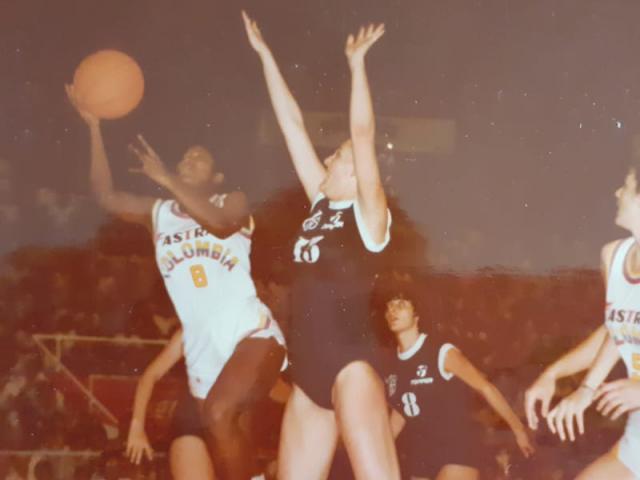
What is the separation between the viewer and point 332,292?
69.6 inches

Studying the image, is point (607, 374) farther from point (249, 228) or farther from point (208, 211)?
point (208, 211)

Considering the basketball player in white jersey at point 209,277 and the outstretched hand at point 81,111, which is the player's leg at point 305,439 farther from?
the outstretched hand at point 81,111

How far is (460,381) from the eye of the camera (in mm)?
1795

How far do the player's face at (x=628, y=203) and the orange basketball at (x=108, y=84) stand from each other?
1.17m

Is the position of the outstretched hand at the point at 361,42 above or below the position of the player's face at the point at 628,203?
above

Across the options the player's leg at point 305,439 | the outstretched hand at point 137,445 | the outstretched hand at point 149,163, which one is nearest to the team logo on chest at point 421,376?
the player's leg at point 305,439

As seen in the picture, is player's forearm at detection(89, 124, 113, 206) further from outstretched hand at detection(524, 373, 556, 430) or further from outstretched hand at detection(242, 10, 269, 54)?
outstretched hand at detection(524, 373, 556, 430)

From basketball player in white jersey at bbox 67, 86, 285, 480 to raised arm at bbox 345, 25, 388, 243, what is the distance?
0.92 ft

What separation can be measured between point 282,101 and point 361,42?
24cm

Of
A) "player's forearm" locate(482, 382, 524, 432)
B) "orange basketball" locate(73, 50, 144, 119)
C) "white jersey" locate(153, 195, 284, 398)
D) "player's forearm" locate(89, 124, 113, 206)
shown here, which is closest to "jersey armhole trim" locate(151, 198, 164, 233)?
"white jersey" locate(153, 195, 284, 398)

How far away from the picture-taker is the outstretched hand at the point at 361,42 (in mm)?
1836

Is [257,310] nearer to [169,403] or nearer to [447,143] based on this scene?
[169,403]

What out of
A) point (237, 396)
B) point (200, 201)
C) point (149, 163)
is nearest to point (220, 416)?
point (237, 396)

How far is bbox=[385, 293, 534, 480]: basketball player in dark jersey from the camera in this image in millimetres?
1768
